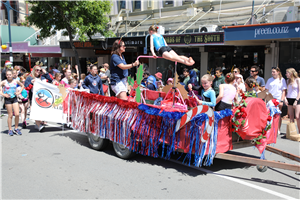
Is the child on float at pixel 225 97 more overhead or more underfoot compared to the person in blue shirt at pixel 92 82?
more underfoot

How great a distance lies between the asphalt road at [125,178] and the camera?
13.1 feet

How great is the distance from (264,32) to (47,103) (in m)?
7.62

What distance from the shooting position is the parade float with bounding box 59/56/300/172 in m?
4.24

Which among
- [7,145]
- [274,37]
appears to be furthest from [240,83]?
[7,145]

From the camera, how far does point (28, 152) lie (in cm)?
609

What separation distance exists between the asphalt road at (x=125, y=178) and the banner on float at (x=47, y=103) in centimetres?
143

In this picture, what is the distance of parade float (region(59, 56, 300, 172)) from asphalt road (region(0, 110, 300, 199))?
0.27 metres

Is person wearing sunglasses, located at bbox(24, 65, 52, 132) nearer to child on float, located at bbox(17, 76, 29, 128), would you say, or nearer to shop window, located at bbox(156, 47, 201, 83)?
child on float, located at bbox(17, 76, 29, 128)

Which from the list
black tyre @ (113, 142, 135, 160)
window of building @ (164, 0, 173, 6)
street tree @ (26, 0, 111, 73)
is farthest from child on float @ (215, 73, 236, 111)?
window of building @ (164, 0, 173, 6)

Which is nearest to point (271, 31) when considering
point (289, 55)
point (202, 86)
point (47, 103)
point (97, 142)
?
point (289, 55)

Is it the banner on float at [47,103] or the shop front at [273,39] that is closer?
the banner on float at [47,103]

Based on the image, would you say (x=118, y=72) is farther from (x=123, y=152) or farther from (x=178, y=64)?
(x=178, y=64)

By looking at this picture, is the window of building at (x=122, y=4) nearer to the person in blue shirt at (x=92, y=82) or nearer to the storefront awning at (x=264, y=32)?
the storefront awning at (x=264, y=32)

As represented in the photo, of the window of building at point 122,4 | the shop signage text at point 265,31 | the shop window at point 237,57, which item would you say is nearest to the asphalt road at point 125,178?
the shop signage text at point 265,31
